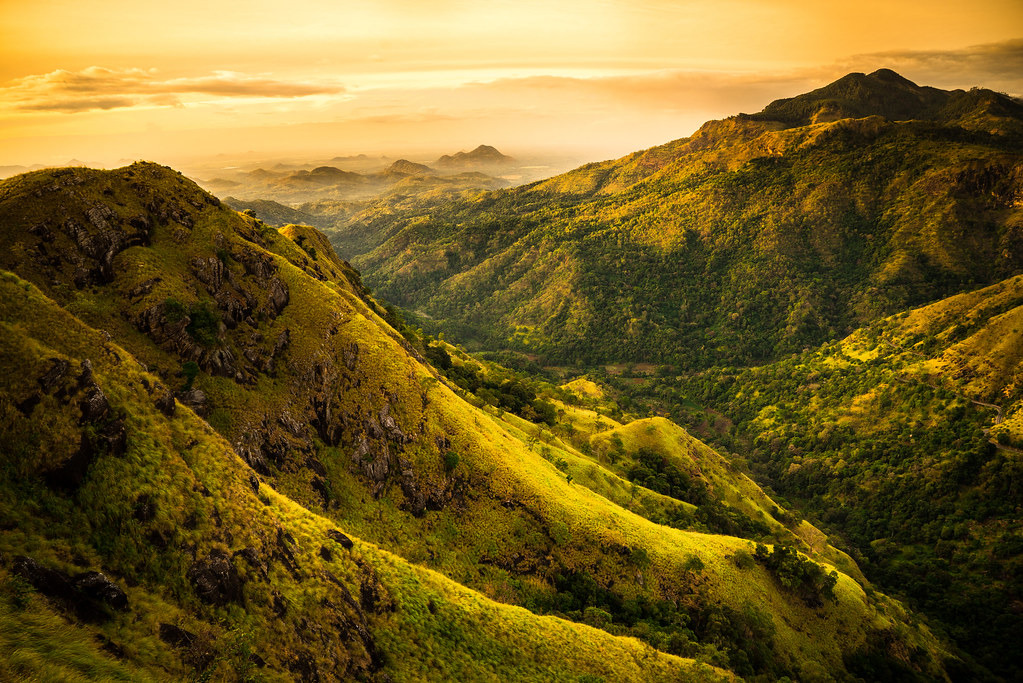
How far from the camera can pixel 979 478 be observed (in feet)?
566

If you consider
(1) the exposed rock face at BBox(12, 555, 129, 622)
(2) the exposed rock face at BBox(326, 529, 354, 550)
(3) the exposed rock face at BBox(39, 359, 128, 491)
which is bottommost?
(2) the exposed rock face at BBox(326, 529, 354, 550)

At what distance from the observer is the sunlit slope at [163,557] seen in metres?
23.4

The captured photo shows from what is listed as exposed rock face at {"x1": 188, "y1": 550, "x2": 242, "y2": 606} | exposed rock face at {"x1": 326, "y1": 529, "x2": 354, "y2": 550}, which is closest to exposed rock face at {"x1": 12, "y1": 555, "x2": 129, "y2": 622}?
exposed rock face at {"x1": 188, "y1": 550, "x2": 242, "y2": 606}

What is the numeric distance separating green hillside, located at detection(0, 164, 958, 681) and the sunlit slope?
13cm

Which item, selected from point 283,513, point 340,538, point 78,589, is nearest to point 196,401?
point 283,513

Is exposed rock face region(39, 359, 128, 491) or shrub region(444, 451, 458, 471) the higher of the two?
exposed rock face region(39, 359, 128, 491)

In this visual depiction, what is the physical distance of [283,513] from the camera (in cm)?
3969

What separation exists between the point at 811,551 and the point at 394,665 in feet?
378

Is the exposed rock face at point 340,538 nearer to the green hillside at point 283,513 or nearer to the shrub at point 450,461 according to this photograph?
the green hillside at point 283,513

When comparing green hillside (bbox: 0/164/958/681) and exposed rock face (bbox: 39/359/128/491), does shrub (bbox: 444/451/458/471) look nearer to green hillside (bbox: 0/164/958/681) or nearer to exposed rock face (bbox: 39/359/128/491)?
green hillside (bbox: 0/164/958/681)

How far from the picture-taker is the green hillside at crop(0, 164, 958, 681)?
86.4 ft

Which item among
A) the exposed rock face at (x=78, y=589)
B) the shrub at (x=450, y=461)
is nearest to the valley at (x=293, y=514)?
the exposed rock face at (x=78, y=589)

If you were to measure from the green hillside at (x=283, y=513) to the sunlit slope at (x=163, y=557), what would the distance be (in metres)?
0.13

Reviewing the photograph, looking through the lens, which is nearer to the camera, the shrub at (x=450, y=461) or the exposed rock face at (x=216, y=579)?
the exposed rock face at (x=216, y=579)
